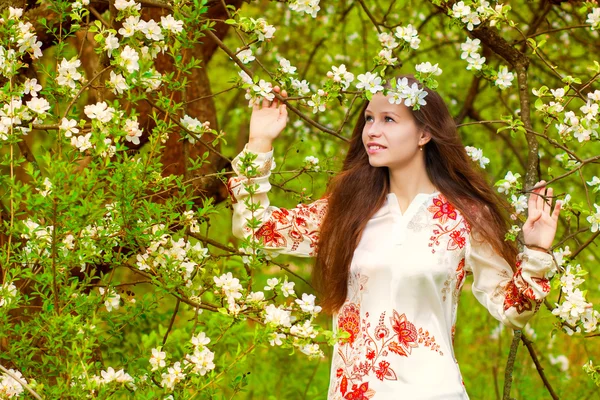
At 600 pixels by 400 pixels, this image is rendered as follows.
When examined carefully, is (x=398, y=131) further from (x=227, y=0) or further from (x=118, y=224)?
(x=227, y=0)

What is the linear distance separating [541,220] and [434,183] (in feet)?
1.44

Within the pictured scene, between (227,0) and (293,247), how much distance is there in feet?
5.63

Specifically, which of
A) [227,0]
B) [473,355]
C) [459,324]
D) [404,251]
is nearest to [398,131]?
[404,251]

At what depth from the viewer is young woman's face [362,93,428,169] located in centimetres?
298

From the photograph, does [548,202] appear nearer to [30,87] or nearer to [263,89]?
[263,89]

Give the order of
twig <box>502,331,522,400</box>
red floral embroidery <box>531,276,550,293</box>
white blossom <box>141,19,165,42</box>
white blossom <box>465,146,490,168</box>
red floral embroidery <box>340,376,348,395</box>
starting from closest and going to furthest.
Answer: white blossom <box>141,19,165,42</box> → red floral embroidery <box>531,276,550,293</box> → red floral embroidery <box>340,376,348,395</box> → white blossom <box>465,146,490,168</box> → twig <box>502,331,522,400</box>

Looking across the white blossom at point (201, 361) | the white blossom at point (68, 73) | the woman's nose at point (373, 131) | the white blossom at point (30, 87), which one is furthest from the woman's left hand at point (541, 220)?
the white blossom at point (30, 87)

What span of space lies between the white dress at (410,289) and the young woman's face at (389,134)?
15cm

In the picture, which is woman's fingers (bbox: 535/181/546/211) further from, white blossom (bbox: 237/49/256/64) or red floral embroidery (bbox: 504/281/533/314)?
white blossom (bbox: 237/49/256/64)

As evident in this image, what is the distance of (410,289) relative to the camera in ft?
9.39

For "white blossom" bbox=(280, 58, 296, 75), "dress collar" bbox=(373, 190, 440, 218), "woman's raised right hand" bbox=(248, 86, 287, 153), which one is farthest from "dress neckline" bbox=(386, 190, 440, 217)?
"white blossom" bbox=(280, 58, 296, 75)

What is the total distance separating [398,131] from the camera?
300cm

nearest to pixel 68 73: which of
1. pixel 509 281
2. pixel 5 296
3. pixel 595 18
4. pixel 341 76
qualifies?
pixel 5 296

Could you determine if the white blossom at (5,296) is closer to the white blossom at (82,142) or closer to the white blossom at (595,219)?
the white blossom at (82,142)
